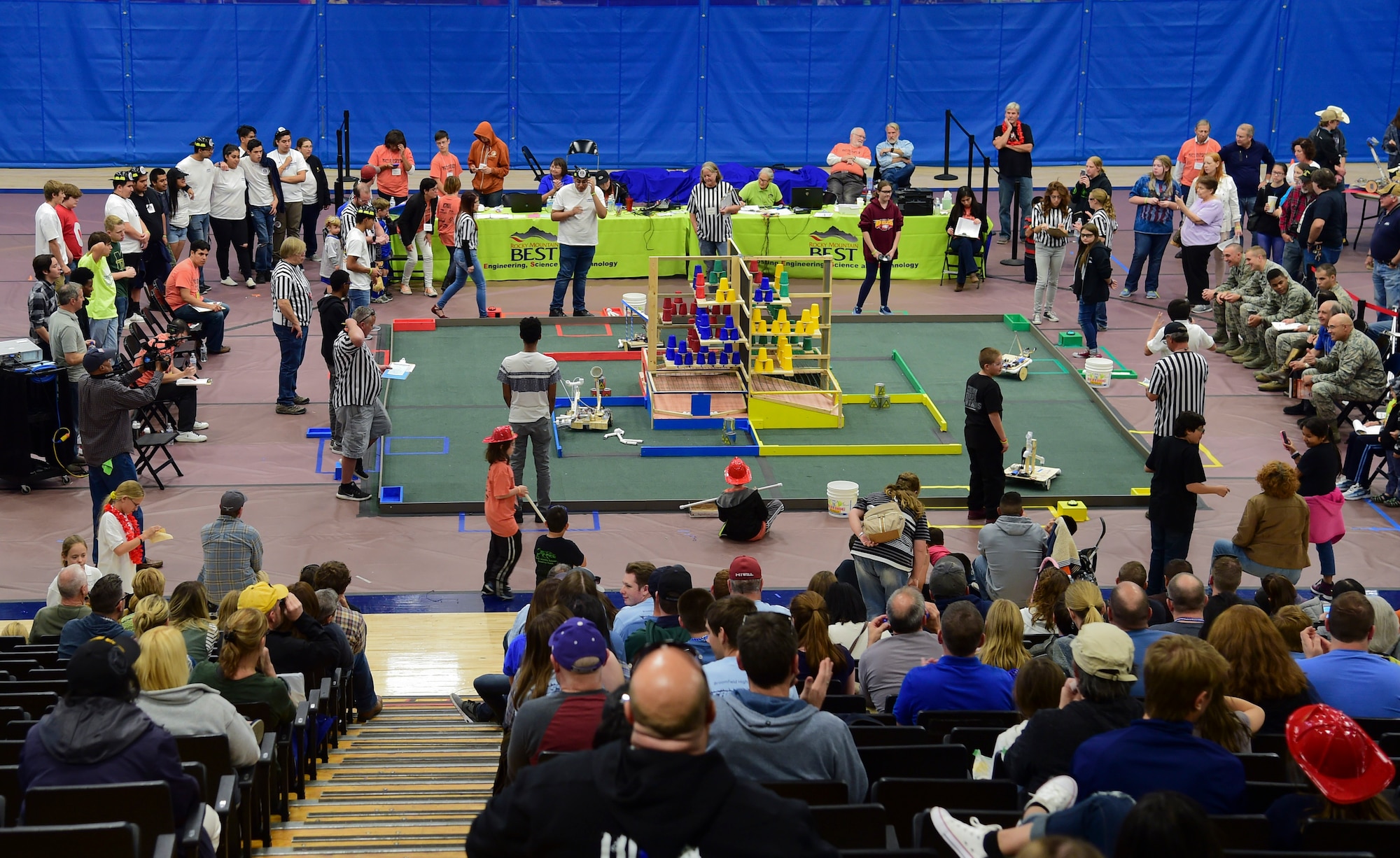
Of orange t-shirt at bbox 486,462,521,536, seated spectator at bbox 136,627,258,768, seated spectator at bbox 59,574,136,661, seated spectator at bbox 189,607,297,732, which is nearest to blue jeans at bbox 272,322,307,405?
orange t-shirt at bbox 486,462,521,536

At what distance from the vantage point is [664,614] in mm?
6996

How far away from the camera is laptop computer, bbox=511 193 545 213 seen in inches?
755

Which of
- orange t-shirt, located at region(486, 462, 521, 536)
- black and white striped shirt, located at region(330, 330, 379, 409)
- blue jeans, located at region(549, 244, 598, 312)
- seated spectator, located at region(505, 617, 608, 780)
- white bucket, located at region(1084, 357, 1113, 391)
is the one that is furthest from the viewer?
blue jeans, located at region(549, 244, 598, 312)

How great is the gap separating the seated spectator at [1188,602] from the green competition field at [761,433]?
199 inches

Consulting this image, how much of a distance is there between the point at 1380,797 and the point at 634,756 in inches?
92.2

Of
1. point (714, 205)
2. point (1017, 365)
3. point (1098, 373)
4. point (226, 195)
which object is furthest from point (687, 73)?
point (1098, 373)

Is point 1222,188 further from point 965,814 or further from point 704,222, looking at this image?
point 965,814

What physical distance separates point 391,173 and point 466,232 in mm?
3074

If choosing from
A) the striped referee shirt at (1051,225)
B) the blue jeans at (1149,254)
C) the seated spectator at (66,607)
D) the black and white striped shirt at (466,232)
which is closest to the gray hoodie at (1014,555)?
the seated spectator at (66,607)

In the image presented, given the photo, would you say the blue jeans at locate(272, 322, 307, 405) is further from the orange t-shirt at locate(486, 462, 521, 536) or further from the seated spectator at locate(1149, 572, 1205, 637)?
the seated spectator at locate(1149, 572, 1205, 637)

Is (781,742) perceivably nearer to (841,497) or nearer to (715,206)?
(841,497)

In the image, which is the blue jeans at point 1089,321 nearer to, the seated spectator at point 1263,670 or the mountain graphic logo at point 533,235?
the mountain graphic logo at point 533,235

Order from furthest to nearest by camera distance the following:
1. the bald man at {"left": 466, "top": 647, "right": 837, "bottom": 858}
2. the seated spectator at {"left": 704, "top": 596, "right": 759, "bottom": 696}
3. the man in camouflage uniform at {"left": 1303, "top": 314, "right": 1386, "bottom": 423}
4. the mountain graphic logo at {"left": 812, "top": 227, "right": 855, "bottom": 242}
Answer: the mountain graphic logo at {"left": 812, "top": 227, "right": 855, "bottom": 242} → the man in camouflage uniform at {"left": 1303, "top": 314, "right": 1386, "bottom": 423} → the seated spectator at {"left": 704, "top": 596, "right": 759, "bottom": 696} → the bald man at {"left": 466, "top": 647, "right": 837, "bottom": 858}

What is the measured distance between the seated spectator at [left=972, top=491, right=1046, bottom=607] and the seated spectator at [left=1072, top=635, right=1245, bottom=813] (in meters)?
4.87
